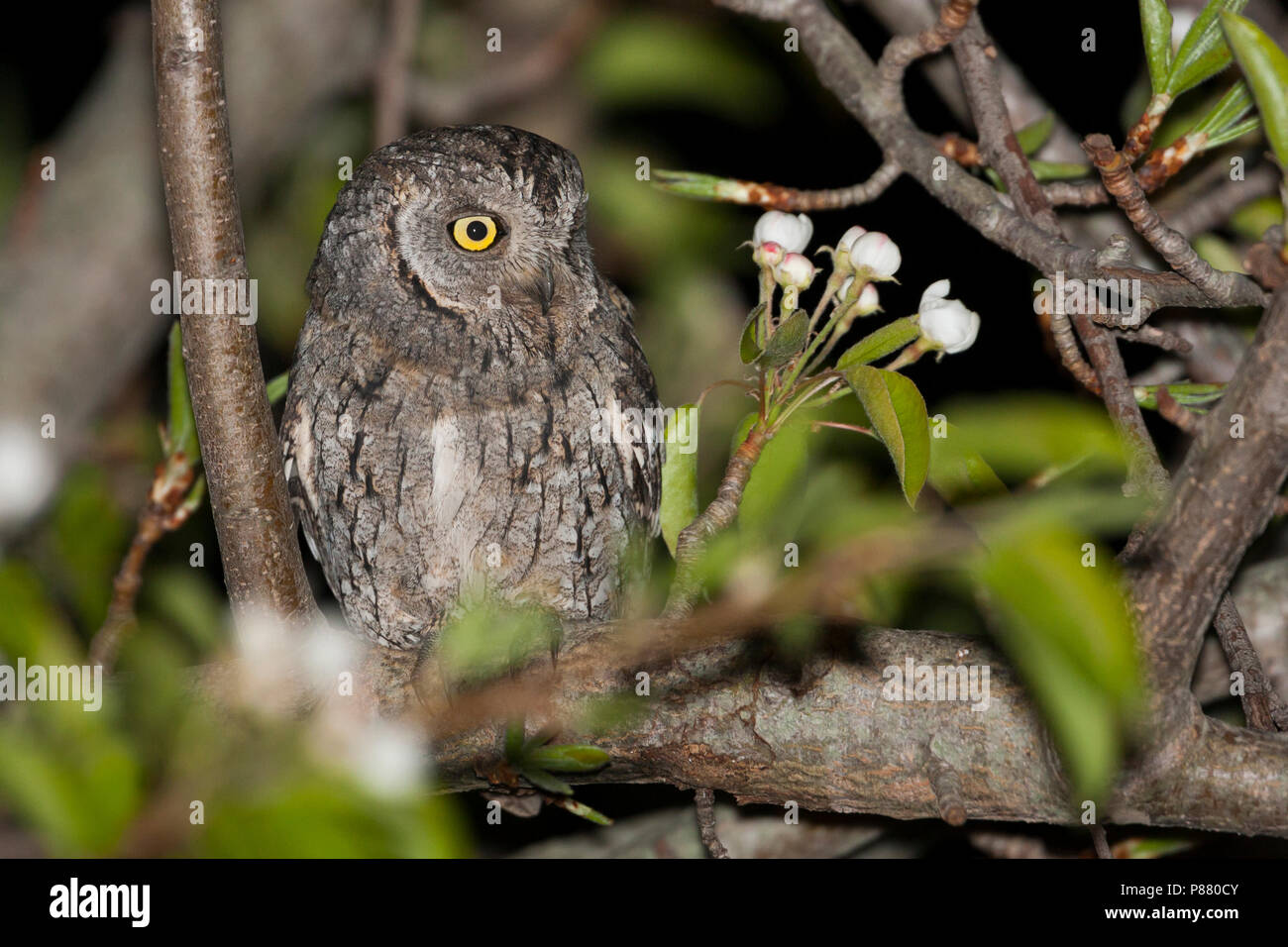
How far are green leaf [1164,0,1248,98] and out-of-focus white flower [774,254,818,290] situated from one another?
59 cm

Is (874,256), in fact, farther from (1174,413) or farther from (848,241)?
(1174,413)

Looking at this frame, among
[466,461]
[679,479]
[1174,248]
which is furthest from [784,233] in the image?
[466,461]

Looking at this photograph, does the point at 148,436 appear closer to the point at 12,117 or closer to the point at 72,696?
the point at 12,117

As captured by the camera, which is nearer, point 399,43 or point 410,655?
point 410,655

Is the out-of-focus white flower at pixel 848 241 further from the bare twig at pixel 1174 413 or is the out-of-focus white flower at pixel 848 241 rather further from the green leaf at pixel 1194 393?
the green leaf at pixel 1194 393

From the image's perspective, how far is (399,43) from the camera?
7.98 ft

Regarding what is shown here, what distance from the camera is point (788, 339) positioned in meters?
1.34

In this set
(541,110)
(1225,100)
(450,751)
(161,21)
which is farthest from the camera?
(541,110)

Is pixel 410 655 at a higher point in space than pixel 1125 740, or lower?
higher

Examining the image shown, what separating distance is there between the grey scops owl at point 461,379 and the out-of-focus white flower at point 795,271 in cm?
88

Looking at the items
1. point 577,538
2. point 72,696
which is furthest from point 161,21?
point 577,538

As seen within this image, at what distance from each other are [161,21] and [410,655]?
1.03 meters

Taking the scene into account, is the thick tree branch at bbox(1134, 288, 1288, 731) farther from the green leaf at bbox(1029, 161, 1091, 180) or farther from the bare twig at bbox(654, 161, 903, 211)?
the green leaf at bbox(1029, 161, 1091, 180)

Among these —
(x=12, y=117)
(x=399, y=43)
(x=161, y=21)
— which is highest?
(x=12, y=117)
